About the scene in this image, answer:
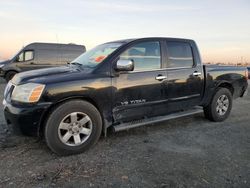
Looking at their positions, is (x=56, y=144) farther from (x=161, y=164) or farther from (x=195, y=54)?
(x=195, y=54)

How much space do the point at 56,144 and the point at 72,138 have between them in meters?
0.29

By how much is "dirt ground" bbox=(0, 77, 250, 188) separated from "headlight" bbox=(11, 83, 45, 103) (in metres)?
0.87

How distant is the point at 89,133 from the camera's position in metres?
4.13

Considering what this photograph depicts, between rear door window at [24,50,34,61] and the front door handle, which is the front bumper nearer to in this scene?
the front door handle

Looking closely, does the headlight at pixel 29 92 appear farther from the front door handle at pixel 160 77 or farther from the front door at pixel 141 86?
the front door handle at pixel 160 77

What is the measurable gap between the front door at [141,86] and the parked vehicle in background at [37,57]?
10.8 meters

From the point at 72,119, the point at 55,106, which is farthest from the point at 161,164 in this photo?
the point at 55,106

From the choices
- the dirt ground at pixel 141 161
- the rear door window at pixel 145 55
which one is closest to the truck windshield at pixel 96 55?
the rear door window at pixel 145 55

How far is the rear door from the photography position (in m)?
5.07

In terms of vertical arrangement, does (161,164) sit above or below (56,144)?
below

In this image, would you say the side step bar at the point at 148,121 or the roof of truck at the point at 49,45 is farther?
the roof of truck at the point at 49,45

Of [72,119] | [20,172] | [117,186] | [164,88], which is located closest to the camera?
[117,186]

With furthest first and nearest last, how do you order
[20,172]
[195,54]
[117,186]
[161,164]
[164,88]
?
[195,54] < [164,88] < [161,164] < [20,172] < [117,186]

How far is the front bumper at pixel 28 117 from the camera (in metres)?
3.74
